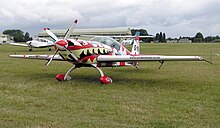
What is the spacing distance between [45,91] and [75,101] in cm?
168

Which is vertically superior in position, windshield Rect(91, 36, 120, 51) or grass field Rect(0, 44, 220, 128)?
windshield Rect(91, 36, 120, 51)

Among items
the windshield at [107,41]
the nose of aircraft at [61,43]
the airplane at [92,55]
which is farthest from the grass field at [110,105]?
the windshield at [107,41]

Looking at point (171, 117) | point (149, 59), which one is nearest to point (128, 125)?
point (171, 117)

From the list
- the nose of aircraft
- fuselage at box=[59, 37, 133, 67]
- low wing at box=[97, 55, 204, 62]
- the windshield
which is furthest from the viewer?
the windshield

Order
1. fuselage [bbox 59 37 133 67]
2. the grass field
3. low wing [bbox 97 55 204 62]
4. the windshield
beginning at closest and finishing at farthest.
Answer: the grass field, low wing [bbox 97 55 204 62], fuselage [bbox 59 37 133 67], the windshield

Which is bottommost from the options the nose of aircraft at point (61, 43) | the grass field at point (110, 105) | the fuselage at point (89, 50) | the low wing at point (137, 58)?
the grass field at point (110, 105)

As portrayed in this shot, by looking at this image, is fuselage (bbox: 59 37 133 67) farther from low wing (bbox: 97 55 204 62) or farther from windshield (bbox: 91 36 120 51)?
low wing (bbox: 97 55 204 62)

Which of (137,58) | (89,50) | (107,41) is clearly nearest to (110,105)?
(137,58)

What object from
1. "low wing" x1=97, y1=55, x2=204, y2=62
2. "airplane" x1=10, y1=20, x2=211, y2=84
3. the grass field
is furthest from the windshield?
the grass field

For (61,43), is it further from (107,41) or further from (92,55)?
(107,41)

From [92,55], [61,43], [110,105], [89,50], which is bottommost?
[110,105]

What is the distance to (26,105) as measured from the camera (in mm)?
6398

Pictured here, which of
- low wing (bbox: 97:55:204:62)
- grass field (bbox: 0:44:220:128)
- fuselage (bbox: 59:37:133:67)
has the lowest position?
grass field (bbox: 0:44:220:128)

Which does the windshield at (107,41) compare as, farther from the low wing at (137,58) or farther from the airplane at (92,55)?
the low wing at (137,58)
